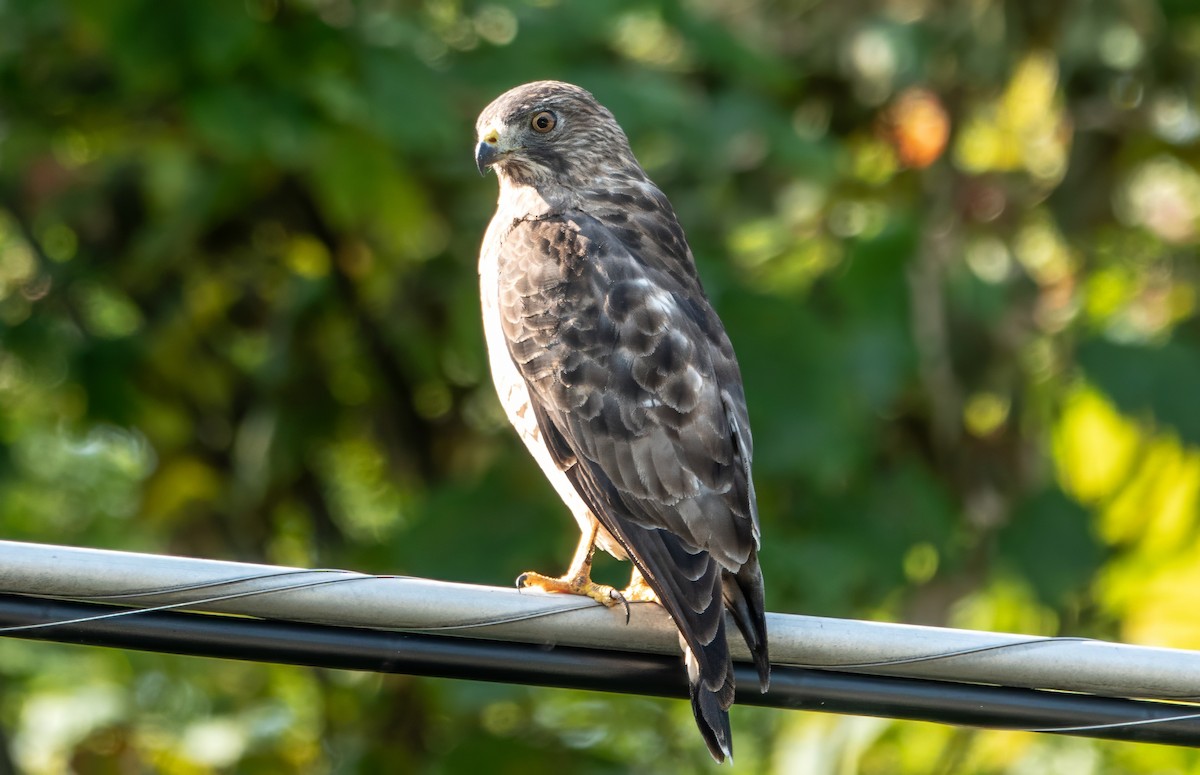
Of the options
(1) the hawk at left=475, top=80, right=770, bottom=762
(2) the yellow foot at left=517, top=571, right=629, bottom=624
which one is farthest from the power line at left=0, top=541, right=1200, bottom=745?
(2) the yellow foot at left=517, top=571, right=629, bottom=624

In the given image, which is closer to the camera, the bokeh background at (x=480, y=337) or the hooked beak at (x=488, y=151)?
the hooked beak at (x=488, y=151)

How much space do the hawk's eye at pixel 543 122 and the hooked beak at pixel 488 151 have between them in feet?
0.41

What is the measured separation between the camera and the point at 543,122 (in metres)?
4.85

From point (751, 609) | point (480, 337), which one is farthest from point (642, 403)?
point (480, 337)

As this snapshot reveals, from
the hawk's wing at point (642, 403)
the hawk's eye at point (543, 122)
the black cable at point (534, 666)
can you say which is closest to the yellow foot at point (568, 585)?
the hawk's wing at point (642, 403)

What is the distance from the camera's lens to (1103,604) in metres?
7.03

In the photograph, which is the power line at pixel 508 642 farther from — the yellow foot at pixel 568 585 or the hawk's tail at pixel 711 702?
the yellow foot at pixel 568 585

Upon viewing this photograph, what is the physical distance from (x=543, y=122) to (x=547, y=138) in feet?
0.16

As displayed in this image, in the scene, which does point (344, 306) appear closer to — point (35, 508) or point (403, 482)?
point (403, 482)

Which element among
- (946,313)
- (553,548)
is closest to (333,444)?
(553,548)

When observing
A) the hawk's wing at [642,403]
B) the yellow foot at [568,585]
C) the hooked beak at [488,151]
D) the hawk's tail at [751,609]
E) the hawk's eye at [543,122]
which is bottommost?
the hawk's tail at [751,609]

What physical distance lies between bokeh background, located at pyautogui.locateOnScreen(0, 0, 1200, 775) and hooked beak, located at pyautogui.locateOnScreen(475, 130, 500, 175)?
0.45m

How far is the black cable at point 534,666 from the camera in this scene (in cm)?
290

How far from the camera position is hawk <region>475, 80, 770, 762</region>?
12.4ft
